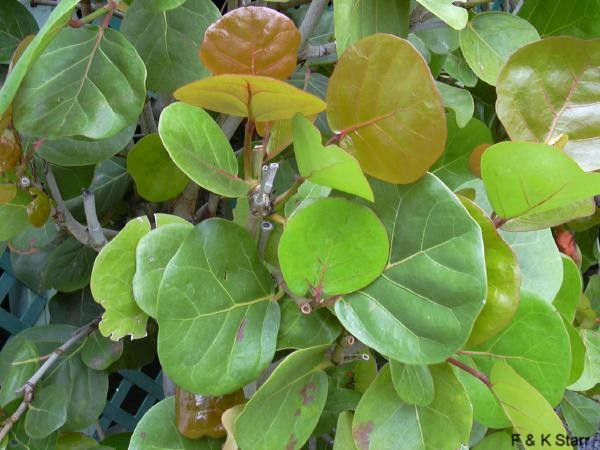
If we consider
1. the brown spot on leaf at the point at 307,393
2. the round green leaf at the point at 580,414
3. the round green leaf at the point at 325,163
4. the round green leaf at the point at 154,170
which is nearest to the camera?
the round green leaf at the point at 325,163

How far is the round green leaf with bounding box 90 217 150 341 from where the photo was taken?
0.38 metres

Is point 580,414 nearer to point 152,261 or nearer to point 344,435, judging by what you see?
point 344,435

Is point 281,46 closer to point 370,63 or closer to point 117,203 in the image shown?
point 370,63

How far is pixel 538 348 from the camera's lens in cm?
39

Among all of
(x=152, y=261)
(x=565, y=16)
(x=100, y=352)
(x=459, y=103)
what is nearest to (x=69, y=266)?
(x=100, y=352)

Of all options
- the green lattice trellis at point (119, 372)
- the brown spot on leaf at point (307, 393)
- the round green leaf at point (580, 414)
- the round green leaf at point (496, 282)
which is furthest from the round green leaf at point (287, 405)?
the green lattice trellis at point (119, 372)

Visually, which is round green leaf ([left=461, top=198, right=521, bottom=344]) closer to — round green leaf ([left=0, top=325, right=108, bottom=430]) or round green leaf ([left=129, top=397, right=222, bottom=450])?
round green leaf ([left=129, top=397, right=222, bottom=450])

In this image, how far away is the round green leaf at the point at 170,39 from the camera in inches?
17.3

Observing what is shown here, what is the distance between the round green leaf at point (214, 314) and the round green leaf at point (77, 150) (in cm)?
16

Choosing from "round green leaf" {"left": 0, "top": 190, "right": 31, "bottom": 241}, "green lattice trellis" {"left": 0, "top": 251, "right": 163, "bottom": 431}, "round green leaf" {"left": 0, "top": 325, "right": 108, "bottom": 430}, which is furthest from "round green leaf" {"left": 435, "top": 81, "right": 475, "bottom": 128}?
"green lattice trellis" {"left": 0, "top": 251, "right": 163, "bottom": 431}

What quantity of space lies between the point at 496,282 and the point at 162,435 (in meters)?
0.25

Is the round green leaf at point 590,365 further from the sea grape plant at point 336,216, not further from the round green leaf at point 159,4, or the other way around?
the round green leaf at point 159,4

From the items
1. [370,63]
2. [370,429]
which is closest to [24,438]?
[370,429]

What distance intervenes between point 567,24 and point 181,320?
45cm
